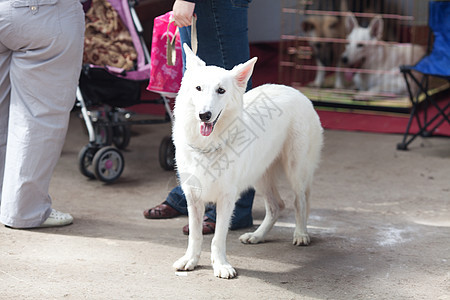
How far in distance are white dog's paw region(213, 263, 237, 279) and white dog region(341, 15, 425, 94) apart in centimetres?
393

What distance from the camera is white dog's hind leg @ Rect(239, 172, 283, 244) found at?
2941mm

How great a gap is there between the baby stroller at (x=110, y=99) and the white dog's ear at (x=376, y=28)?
269cm

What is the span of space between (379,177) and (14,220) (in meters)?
2.35

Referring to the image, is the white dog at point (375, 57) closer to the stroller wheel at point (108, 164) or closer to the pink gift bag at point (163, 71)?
the stroller wheel at point (108, 164)

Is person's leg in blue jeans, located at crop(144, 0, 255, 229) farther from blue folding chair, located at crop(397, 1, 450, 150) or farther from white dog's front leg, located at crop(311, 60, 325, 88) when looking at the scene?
white dog's front leg, located at crop(311, 60, 325, 88)

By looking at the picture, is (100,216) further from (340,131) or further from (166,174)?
(340,131)

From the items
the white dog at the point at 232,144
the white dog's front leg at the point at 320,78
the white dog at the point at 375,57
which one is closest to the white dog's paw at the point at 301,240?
the white dog at the point at 232,144

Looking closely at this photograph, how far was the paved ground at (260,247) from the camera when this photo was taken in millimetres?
2377

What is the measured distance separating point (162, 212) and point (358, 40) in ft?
11.7

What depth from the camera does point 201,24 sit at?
2.79 meters

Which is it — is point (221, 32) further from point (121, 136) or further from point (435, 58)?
point (435, 58)

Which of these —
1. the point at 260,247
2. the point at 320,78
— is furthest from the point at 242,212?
the point at 320,78

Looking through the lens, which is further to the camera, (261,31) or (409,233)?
(261,31)

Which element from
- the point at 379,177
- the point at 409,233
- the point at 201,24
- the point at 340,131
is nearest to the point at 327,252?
the point at 409,233
